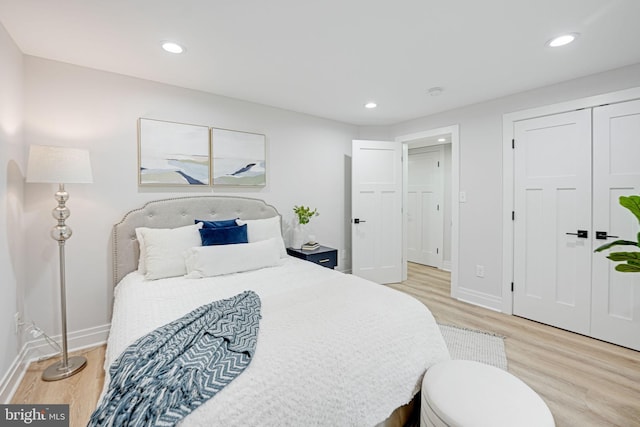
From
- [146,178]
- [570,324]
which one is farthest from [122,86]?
[570,324]

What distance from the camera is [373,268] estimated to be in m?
4.22

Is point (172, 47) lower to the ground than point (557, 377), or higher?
higher

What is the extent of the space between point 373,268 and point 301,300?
259 centimetres

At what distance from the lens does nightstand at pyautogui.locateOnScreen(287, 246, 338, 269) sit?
337cm

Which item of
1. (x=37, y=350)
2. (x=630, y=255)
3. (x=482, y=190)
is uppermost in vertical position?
(x=482, y=190)

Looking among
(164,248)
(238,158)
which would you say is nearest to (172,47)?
(238,158)

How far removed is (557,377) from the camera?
2.09 m

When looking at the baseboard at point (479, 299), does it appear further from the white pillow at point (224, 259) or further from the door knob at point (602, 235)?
the white pillow at point (224, 259)

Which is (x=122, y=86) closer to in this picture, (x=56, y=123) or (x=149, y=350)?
(x=56, y=123)

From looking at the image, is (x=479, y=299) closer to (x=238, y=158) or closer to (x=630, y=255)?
(x=630, y=255)

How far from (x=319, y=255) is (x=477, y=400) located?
7.51 feet

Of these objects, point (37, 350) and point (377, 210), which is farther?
point (377, 210)

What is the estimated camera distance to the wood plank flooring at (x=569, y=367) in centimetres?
177

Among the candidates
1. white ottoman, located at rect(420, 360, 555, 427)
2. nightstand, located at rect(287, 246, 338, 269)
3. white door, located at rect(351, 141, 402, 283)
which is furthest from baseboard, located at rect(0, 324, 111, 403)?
white door, located at rect(351, 141, 402, 283)
